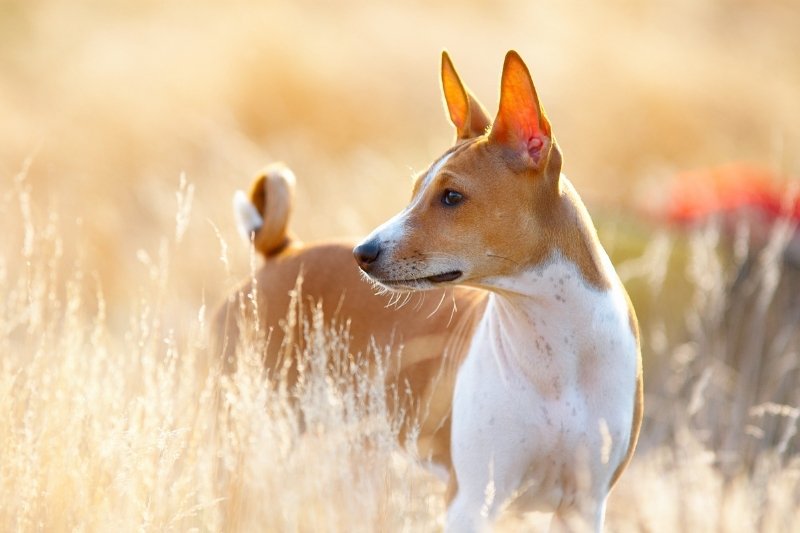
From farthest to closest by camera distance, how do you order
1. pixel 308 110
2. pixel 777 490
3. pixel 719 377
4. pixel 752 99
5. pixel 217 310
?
pixel 752 99
pixel 308 110
pixel 719 377
pixel 217 310
pixel 777 490

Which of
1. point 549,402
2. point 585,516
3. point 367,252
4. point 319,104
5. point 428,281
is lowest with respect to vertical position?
point 585,516

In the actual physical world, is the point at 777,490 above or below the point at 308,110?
below

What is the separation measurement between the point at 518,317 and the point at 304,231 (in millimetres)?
3812

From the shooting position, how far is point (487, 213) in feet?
10.8

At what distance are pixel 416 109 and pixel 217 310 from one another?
607cm

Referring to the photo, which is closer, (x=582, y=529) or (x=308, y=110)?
(x=582, y=529)

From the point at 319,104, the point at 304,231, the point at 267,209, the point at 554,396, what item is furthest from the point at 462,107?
the point at 319,104

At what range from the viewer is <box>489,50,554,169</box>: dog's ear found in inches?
Result: 127

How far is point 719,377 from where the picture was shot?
18.4 feet

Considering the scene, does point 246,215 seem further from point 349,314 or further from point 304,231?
point 304,231

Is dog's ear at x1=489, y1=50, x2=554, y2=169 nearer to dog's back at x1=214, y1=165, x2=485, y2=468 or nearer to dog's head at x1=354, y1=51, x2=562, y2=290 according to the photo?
dog's head at x1=354, y1=51, x2=562, y2=290

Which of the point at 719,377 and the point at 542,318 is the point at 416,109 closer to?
the point at 719,377

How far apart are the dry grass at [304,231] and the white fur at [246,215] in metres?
0.24

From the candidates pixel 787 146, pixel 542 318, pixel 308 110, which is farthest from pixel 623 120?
pixel 542 318
